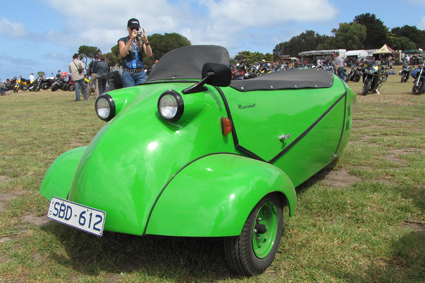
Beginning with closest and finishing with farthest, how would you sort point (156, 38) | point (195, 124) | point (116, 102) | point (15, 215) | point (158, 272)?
point (158, 272) → point (195, 124) → point (116, 102) → point (15, 215) → point (156, 38)

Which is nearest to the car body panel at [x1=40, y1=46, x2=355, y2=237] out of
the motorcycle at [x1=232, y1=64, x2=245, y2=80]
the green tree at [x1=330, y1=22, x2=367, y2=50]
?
the motorcycle at [x1=232, y1=64, x2=245, y2=80]

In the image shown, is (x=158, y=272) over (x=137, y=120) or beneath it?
beneath

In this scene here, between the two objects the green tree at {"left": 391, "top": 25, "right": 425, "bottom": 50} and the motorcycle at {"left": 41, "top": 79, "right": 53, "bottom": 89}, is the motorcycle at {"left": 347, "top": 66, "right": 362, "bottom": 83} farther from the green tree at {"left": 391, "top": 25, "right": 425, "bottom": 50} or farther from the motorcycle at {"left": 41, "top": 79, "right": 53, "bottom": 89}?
the green tree at {"left": 391, "top": 25, "right": 425, "bottom": 50}

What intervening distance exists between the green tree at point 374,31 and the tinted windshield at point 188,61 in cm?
9816

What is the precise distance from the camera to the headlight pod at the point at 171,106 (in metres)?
2.05

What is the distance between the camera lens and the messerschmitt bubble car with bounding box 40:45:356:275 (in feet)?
6.00

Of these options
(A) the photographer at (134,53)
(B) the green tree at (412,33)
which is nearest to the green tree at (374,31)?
(B) the green tree at (412,33)

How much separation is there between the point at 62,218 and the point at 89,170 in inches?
12.7

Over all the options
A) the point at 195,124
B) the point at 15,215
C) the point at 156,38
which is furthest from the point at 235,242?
the point at 156,38

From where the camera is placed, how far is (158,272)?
2.04m

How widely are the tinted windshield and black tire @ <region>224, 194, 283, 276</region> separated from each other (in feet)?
4.07

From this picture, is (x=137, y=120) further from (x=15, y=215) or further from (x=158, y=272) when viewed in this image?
(x=15, y=215)

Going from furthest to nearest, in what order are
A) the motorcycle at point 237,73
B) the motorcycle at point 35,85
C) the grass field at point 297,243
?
the motorcycle at point 35,85
the motorcycle at point 237,73
the grass field at point 297,243

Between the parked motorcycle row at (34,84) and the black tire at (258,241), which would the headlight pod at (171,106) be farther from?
the parked motorcycle row at (34,84)
